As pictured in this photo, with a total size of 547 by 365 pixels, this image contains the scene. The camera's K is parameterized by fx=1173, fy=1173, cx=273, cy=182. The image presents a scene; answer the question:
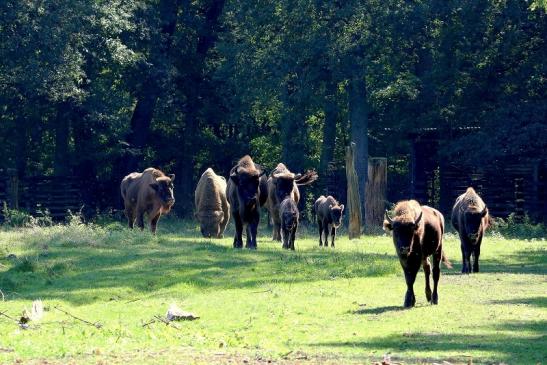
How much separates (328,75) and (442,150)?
5391 mm

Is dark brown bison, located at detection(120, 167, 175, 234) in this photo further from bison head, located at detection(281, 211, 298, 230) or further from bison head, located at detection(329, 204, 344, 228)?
bison head, located at detection(281, 211, 298, 230)

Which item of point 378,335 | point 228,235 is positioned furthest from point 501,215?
point 378,335

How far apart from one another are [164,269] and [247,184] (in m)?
5.53

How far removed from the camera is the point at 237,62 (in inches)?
→ 1838

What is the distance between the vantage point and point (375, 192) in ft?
126

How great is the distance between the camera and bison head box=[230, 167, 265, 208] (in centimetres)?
2748

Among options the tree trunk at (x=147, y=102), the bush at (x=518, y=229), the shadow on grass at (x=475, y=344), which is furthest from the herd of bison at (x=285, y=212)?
the tree trunk at (x=147, y=102)

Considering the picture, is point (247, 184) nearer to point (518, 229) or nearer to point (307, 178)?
point (307, 178)

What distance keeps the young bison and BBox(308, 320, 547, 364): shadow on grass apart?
1243cm

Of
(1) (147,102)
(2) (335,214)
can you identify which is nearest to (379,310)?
(2) (335,214)

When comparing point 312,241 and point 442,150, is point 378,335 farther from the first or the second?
point 442,150

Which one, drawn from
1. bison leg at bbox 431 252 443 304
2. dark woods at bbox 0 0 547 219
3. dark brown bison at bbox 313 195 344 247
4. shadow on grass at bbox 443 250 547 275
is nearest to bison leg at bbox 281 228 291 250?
dark brown bison at bbox 313 195 344 247

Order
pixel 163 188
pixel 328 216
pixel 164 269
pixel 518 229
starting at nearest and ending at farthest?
1. pixel 164 269
2. pixel 328 216
3. pixel 163 188
4. pixel 518 229

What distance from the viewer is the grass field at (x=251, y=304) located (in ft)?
46.2
